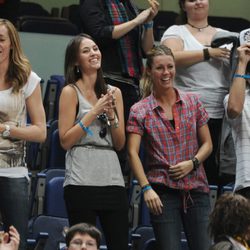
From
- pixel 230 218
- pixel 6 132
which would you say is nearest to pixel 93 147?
pixel 6 132

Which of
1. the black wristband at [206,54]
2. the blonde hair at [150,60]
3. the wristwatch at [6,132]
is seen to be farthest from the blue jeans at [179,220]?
the black wristband at [206,54]

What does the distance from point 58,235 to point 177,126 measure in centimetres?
99

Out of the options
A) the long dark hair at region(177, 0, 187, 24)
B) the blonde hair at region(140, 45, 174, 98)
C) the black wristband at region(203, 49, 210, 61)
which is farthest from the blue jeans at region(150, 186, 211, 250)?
the long dark hair at region(177, 0, 187, 24)

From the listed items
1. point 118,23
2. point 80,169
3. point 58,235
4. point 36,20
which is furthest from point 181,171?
point 36,20

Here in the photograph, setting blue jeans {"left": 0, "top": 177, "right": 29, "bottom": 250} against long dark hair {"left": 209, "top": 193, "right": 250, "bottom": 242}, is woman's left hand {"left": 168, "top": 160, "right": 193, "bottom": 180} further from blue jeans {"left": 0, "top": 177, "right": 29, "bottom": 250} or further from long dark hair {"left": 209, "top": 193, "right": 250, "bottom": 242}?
blue jeans {"left": 0, "top": 177, "right": 29, "bottom": 250}

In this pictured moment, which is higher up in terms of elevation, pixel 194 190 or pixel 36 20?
pixel 36 20

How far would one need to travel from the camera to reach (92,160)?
5121 mm

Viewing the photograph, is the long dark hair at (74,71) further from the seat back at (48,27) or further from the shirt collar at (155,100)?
the seat back at (48,27)

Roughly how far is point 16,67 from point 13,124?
0.94ft

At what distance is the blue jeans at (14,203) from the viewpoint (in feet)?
15.6

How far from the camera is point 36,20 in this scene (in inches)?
354

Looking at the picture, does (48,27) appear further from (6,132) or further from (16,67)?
(6,132)

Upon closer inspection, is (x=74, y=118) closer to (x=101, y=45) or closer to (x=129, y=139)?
(x=129, y=139)

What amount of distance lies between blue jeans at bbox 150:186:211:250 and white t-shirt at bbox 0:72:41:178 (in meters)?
0.79
